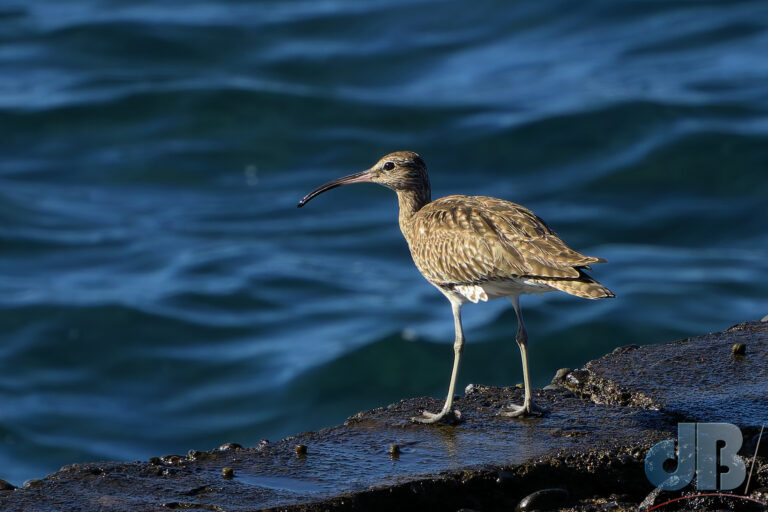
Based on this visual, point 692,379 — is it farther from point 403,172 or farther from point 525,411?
point 403,172

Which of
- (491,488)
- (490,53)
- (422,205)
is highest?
(490,53)

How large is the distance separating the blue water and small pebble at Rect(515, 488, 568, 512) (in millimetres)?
15040

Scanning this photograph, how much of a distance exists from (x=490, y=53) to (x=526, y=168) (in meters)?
9.00

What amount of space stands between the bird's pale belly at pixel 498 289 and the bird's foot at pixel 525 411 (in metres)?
0.82

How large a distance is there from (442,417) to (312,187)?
80.4 ft

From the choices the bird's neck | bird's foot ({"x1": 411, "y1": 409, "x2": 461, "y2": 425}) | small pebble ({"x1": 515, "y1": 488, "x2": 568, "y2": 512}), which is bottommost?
small pebble ({"x1": 515, "y1": 488, "x2": 568, "y2": 512})

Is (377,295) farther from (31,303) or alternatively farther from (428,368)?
(31,303)

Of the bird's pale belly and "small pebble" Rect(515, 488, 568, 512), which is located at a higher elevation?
the bird's pale belly

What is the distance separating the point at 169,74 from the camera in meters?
37.6

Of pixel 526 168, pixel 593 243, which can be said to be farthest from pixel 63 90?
pixel 593 243

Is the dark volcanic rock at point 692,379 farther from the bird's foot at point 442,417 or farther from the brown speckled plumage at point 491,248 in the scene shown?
the bird's foot at point 442,417

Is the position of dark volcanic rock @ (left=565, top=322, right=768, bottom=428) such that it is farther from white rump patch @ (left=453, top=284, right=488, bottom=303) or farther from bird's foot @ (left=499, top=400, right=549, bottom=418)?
white rump patch @ (left=453, top=284, right=488, bottom=303)

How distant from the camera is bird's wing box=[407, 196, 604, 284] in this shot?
7875 mm

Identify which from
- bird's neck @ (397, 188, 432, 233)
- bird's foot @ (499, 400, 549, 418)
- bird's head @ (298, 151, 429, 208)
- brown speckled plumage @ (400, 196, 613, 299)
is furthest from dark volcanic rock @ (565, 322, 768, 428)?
bird's head @ (298, 151, 429, 208)
